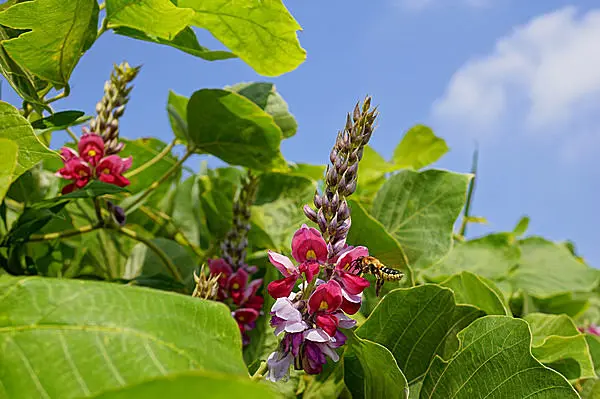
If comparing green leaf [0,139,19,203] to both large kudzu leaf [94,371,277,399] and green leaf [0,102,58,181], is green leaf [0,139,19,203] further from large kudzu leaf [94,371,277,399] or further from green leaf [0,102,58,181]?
large kudzu leaf [94,371,277,399]

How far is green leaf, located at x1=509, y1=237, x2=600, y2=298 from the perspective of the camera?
186 cm

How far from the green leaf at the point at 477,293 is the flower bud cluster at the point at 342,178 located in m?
0.30

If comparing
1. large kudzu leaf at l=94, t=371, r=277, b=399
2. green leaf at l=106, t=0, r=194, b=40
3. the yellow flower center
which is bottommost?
large kudzu leaf at l=94, t=371, r=277, b=399

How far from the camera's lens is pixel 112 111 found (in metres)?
1.10

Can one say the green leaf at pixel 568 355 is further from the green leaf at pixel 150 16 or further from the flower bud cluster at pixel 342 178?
the green leaf at pixel 150 16

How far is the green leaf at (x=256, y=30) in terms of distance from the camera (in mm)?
919

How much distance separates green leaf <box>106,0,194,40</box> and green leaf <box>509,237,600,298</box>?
4.62 feet

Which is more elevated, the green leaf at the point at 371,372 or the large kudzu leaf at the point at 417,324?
the large kudzu leaf at the point at 417,324

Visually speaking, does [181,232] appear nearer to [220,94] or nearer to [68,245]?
[68,245]

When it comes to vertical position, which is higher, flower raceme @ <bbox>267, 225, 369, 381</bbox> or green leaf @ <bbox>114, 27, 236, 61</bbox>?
green leaf @ <bbox>114, 27, 236, 61</bbox>

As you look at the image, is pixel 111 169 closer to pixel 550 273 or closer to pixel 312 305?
pixel 312 305

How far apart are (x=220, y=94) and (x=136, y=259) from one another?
47 centimetres

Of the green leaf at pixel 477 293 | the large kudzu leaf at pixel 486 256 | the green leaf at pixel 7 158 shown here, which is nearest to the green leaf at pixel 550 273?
the large kudzu leaf at pixel 486 256

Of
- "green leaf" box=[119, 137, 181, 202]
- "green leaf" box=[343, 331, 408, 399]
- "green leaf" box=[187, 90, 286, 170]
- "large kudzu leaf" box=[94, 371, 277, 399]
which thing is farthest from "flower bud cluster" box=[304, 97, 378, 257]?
"green leaf" box=[119, 137, 181, 202]
